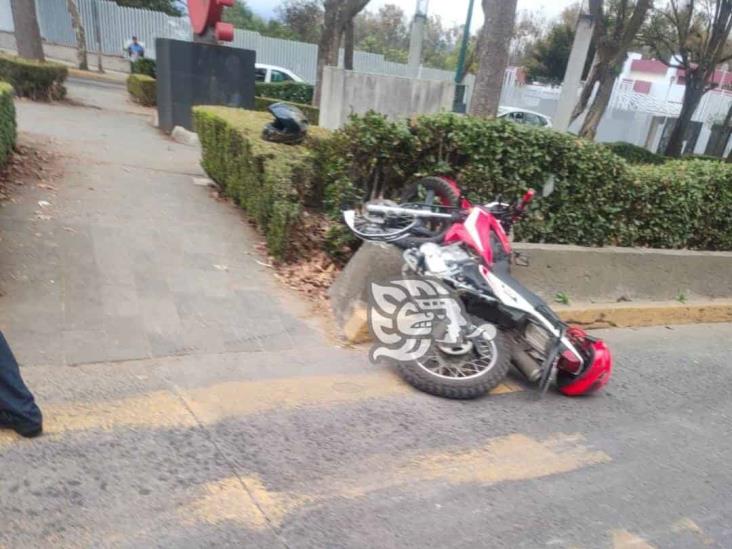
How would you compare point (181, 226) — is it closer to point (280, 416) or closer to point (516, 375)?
point (280, 416)

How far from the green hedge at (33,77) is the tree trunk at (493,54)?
9810 millimetres

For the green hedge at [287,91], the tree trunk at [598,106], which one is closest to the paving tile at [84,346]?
the tree trunk at [598,106]

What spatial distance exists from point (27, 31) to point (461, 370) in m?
16.3

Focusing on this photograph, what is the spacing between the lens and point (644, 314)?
5707 millimetres

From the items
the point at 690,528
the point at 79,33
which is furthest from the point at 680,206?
the point at 79,33

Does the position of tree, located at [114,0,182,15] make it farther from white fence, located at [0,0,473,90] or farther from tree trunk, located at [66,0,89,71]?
tree trunk, located at [66,0,89,71]

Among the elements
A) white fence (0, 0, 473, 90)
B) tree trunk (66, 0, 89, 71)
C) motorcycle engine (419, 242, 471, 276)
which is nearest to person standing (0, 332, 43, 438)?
motorcycle engine (419, 242, 471, 276)

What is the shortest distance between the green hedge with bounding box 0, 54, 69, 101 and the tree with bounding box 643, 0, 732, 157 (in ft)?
58.3

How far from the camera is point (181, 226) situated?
19.1 feet

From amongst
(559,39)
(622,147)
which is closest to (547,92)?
(559,39)

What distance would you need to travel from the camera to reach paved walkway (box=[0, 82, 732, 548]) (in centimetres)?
252

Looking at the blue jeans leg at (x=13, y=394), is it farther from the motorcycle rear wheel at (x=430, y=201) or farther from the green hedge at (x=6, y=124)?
the green hedge at (x=6, y=124)

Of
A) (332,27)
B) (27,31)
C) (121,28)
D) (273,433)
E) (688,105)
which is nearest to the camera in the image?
(273,433)

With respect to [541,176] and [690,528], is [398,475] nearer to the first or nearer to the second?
[690,528]
